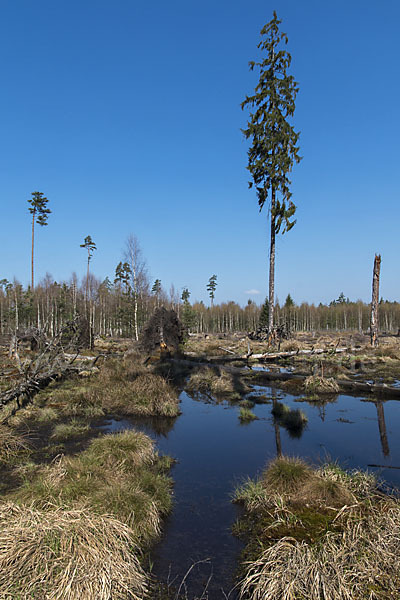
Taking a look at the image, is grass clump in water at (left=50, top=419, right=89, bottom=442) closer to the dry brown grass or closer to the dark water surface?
the dark water surface

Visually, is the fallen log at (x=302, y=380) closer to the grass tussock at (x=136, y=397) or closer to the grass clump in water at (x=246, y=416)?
the grass clump in water at (x=246, y=416)

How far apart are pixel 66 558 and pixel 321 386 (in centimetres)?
1242

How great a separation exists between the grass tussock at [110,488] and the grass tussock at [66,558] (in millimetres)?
485

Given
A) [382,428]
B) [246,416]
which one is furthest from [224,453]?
[382,428]

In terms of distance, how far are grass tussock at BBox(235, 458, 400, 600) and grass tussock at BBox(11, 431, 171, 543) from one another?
1.35 meters

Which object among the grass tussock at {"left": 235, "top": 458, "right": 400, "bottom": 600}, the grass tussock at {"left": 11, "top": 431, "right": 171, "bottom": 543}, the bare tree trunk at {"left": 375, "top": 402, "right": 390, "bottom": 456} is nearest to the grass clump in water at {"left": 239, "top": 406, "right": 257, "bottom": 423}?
the bare tree trunk at {"left": 375, "top": 402, "right": 390, "bottom": 456}

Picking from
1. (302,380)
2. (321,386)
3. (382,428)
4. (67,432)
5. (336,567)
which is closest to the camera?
(336,567)

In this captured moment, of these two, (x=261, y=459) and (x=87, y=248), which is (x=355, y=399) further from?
(x=87, y=248)

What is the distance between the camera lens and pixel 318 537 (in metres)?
4.41

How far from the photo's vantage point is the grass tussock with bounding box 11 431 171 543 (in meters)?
5.15

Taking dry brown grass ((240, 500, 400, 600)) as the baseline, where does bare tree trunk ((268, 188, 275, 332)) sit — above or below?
above

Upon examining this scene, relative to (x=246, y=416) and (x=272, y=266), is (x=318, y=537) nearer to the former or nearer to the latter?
(x=246, y=416)

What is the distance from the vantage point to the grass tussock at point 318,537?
3.59m

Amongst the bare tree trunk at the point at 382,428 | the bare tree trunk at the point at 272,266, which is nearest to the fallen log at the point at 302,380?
the bare tree trunk at the point at 382,428
